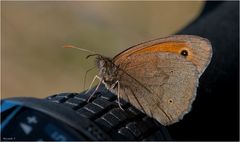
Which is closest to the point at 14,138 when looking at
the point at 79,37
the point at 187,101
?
the point at 187,101

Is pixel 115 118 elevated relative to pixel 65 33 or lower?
elevated

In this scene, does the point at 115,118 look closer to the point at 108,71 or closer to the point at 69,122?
the point at 69,122

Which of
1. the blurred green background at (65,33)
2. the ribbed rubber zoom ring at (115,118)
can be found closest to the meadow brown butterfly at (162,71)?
the ribbed rubber zoom ring at (115,118)

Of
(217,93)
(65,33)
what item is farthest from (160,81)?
(65,33)

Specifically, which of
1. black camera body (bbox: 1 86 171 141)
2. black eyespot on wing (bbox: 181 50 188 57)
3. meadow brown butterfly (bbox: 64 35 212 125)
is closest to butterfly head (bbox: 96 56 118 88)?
meadow brown butterfly (bbox: 64 35 212 125)

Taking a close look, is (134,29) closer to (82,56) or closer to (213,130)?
(82,56)
